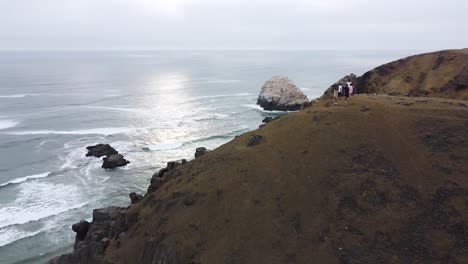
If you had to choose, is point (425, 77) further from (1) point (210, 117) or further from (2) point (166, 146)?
(1) point (210, 117)

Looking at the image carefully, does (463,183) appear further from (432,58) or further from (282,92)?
(282,92)

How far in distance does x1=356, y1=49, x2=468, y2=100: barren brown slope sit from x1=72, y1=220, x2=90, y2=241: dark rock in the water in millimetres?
54025

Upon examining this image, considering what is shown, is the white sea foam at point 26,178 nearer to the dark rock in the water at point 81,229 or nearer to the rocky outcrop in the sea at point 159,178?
the dark rock in the water at point 81,229

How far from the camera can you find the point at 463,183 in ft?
A: 119

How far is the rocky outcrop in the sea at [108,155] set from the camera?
7525 cm

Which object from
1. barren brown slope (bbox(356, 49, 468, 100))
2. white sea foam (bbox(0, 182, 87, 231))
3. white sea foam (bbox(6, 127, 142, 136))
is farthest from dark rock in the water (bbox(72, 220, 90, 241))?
white sea foam (bbox(6, 127, 142, 136))

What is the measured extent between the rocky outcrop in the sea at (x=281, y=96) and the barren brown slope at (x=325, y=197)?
7687 cm

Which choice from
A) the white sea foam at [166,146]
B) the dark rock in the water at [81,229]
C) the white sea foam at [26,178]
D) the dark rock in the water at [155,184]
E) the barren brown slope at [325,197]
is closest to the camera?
the barren brown slope at [325,197]

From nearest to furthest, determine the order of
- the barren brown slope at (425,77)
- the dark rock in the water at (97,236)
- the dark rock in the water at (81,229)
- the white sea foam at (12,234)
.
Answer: the dark rock in the water at (97,236), the dark rock in the water at (81,229), the white sea foam at (12,234), the barren brown slope at (425,77)

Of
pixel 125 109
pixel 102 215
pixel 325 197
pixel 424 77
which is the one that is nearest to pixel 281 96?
pixel 125 109

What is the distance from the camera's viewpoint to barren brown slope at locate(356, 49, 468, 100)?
69.0 m

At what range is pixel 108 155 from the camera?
264 feet

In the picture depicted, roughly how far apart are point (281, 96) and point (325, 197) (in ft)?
303

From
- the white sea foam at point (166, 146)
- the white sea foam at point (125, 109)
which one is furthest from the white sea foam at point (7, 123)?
the white sea foam at point (166, 146)
